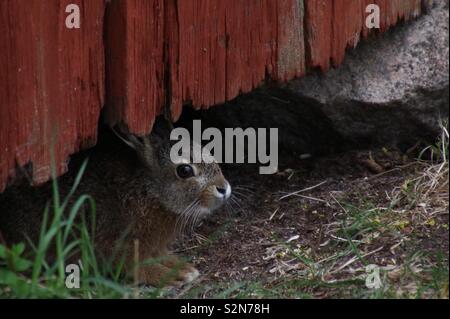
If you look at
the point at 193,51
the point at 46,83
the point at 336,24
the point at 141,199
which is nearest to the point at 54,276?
the point at 46,83

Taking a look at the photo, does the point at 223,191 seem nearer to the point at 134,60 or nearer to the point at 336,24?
the point at 134,60

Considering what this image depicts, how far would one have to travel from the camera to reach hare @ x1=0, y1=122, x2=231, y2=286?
227 inches

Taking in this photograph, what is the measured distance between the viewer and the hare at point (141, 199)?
18.9 ft

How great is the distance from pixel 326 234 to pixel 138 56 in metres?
1.58

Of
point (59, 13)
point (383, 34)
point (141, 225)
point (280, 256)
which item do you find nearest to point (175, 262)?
point (141, 225)

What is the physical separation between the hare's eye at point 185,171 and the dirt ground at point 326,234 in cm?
48

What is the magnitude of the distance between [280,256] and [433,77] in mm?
1805

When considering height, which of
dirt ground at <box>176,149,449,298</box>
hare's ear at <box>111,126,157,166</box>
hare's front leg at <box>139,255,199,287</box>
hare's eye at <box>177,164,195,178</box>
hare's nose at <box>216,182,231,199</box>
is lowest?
hare's front leg at <box>139,255,199,287</box>

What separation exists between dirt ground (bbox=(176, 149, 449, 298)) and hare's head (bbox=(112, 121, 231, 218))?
356 millimetres

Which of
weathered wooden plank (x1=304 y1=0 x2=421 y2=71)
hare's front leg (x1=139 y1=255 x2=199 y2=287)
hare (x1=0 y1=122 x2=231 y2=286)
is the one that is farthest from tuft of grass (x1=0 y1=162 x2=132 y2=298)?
weathered wooden plank (x1=304 y1=0 x2=421 y2=71)

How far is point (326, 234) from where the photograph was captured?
230 inches

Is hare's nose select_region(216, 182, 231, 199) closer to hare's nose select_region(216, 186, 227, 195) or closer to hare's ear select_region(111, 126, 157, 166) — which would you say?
hare's nose select_region(216, 186, 227, 195)

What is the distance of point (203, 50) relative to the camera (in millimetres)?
5902

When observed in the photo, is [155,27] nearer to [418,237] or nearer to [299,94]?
[299,94]
